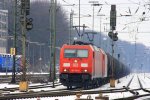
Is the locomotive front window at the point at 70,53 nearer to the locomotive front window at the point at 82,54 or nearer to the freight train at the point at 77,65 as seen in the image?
the freight train at the point at 77,65

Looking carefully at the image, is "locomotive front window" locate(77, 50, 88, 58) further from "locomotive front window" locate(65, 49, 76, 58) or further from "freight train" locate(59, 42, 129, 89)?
"locomotive front window" locate(65, 49, 76, 58)

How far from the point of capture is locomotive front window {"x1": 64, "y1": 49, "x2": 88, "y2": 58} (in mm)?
38031

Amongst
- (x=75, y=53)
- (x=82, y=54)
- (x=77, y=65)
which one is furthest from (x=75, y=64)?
(x=82, y=54)

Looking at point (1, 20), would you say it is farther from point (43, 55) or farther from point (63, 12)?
point (63, 12)

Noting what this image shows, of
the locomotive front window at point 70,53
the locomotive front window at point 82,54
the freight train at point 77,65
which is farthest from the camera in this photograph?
the locomotive front window at point 82,54

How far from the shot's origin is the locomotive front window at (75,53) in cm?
3803

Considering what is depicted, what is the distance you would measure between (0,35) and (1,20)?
4.14 metres

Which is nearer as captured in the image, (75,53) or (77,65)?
(77,65)

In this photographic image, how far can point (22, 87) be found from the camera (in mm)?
33406

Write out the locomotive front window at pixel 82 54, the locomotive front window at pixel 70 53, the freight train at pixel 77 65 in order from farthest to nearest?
the locomotive front window at pixel 82 54 → the locomotive front window at pixel 70 53 → the freight train at pixel 77 65

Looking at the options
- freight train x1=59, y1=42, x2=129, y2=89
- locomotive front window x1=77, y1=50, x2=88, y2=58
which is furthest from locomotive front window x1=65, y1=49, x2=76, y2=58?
locomotive front window x1=77, y1=50, x2=88, y2=58

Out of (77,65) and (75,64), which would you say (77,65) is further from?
(75,64)

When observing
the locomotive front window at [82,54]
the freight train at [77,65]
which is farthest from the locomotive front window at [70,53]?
the locomotive front window at [82,54]

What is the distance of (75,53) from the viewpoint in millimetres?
38125
